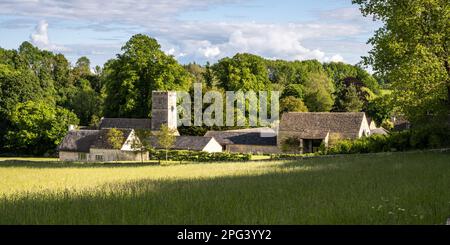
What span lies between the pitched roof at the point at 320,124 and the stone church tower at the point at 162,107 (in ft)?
53.6

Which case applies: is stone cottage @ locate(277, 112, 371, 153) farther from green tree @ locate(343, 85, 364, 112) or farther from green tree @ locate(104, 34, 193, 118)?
green tree @ locate(343, 85, 364, 112)

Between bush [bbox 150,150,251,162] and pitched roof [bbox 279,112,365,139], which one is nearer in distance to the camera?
bush [bbox 150,150,251,162]

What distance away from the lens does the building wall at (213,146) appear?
66050 mm

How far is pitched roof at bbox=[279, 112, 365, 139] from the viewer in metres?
65.9

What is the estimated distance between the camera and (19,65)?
314 ft

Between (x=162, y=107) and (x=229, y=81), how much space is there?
1739cm

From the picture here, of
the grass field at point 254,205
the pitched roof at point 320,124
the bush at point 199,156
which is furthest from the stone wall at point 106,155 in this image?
the grass field at point 254,205

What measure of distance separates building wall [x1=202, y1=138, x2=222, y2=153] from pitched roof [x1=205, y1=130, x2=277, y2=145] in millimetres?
1830

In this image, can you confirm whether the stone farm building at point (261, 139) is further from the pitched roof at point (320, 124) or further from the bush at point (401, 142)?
the bush at point (401, 142)

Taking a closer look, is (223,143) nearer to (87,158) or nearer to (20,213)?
(87,158)

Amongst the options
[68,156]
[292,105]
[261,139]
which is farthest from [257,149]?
[68,156]

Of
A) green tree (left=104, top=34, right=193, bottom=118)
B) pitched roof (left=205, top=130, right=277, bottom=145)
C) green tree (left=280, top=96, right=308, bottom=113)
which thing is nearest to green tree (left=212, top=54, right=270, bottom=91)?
green tree (left=280, top=96, right=308, bottom=113)

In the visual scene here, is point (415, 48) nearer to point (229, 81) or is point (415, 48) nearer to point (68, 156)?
point (68, 156)
